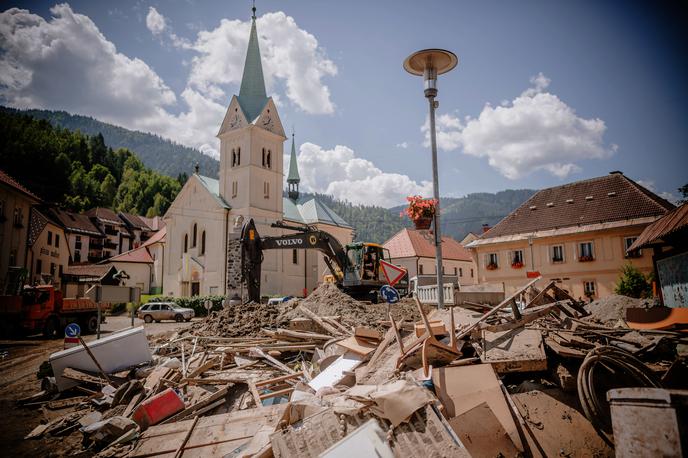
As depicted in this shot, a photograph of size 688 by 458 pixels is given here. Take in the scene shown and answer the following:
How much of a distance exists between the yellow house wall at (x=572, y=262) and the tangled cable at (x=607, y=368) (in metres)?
25.7

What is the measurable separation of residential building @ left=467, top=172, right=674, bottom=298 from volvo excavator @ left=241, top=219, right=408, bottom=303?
12.5m

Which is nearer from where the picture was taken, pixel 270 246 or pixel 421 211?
pixel 421 211

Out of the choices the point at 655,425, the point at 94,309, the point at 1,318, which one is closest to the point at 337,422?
the point at 655,425

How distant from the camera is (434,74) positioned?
27.5ft

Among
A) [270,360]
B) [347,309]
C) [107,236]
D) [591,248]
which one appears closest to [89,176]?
[107,236]

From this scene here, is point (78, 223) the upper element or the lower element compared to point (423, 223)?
Answer: upper

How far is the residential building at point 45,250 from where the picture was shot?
29328 mm

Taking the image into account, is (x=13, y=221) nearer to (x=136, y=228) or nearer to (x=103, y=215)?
(x=103, y=215)

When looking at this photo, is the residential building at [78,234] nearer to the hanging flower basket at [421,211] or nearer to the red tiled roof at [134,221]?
the red tiled roof at [134,221]

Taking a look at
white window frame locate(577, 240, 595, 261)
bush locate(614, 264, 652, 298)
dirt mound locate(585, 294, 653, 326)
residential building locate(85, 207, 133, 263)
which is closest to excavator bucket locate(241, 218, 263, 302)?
dirt mound locate(585, 294, 653, 326)

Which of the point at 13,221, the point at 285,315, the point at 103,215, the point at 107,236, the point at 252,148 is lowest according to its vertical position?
the point at 285,315

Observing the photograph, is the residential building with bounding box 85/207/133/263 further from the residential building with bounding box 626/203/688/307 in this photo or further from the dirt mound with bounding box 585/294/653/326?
the residential building with bounding box 626/203/688/307

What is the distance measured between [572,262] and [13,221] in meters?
37.6

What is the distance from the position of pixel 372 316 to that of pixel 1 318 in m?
17.2
